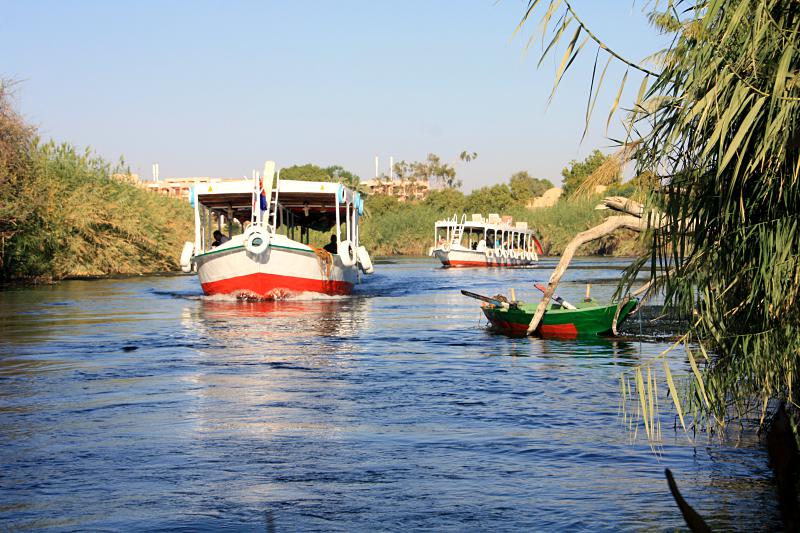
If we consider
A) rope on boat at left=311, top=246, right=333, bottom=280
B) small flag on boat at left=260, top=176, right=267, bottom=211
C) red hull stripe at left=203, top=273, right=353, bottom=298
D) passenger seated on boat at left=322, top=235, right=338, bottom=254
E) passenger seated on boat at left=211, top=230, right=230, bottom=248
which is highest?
small flag on boat at left=260, top=176, right=267, bottom=211

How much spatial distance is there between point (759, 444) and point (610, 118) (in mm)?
4182

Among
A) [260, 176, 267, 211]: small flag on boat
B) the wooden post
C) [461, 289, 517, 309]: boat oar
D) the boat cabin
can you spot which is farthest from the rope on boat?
the wooden post

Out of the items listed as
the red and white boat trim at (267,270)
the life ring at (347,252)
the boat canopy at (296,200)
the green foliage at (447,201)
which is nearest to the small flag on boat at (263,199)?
the boat canopy at (296,200)

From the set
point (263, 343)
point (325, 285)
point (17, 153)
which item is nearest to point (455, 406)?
point (263, 343)

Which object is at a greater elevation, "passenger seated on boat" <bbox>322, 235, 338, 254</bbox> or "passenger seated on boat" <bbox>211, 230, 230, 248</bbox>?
"passenger seated on boat" <bbox>211, 230, 230, 248</bbox>

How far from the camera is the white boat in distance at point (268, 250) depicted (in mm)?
27031

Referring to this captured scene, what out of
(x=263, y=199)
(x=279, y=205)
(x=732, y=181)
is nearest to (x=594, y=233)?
(x=732, y=181)

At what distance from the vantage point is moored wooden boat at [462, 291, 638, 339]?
1764 cm

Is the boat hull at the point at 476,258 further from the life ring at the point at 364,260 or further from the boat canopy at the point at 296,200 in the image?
the life ring at the point at 364,260

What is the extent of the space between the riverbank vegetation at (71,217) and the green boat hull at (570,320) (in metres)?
19.8

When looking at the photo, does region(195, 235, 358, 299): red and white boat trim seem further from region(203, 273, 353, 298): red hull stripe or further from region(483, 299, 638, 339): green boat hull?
region(483, 299, 638, 339): green boat hull

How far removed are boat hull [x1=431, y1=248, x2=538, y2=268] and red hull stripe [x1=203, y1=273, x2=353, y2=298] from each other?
32.6 metres

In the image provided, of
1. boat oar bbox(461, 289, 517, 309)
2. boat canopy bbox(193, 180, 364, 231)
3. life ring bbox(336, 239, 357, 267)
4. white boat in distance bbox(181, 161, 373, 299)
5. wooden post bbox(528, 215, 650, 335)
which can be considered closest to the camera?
wooden post bbox(528, 215, 650, 335)

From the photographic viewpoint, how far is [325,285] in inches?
1152
